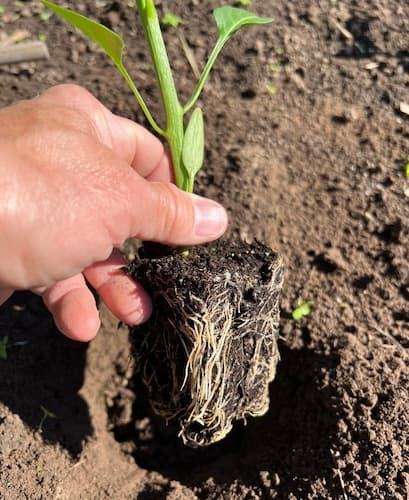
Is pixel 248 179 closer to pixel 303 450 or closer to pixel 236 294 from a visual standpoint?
pixel 236 294

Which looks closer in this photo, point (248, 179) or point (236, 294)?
point (236, 294)

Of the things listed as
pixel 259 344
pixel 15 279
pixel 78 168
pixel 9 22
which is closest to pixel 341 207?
pixel 259 344

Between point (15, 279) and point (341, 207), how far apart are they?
3.79 ft

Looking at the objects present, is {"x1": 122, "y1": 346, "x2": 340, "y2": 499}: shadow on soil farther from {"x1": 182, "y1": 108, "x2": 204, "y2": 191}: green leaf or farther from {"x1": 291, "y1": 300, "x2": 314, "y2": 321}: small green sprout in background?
{"x1": 182, "y1": 108, "x2": 204, "y2": 191}: green leaf

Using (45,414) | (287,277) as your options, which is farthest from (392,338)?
(45,414)

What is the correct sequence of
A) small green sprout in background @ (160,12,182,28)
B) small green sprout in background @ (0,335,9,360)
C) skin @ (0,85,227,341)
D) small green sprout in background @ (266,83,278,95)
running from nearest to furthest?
skin @ (0,85,227,341)
small green sprout in background @ (0,335,9,360)
small green sprout in background @ (266,83,278,95)
small green sprout in background @ (160,12,182,28)

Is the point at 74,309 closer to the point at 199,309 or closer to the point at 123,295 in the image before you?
the point at 123,295

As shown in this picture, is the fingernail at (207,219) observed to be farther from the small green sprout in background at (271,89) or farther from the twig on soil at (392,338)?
the small green sprout in background at (271,89)

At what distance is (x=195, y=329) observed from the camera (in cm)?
143

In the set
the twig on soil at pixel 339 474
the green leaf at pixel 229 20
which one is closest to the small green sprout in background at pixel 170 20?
the green leaf at pixel 229 20

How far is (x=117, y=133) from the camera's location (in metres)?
1.69

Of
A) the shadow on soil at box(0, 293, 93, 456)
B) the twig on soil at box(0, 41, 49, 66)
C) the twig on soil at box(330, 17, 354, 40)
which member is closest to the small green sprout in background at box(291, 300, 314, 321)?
the shadow on soil at box(0, 293, 93, 456)

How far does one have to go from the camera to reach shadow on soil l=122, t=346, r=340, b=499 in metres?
1.58

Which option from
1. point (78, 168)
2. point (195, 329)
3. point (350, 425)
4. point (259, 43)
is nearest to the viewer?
point (78, 168)
